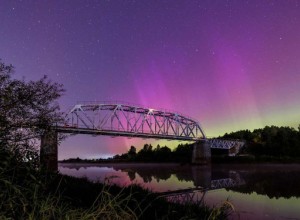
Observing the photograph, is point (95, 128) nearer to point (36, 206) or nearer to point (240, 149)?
point (240, 149)

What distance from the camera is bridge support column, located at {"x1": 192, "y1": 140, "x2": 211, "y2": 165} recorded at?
462 feet

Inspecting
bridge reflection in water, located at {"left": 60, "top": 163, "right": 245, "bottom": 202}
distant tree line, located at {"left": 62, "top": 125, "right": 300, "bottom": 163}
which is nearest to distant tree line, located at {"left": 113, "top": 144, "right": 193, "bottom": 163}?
A: distant tree line, located at {"left": 62, "top": 125, "right": 300, "bottom": 163}

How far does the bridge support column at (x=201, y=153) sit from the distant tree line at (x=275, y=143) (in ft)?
82.8

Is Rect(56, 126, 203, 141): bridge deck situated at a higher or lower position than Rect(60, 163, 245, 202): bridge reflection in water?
higher

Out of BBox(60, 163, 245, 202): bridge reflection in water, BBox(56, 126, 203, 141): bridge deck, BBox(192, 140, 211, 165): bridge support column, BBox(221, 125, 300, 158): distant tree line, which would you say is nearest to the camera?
BBox(60, 163, 245, 202): bridge reflection in water

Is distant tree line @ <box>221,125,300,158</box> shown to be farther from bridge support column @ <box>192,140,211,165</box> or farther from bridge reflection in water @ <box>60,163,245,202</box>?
bridge reflection in water @ <box>60,163,245,202</box>

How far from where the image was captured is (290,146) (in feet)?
477

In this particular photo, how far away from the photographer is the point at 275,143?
147000mm

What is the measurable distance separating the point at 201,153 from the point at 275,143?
30704mm

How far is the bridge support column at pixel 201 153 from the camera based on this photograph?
462 feet

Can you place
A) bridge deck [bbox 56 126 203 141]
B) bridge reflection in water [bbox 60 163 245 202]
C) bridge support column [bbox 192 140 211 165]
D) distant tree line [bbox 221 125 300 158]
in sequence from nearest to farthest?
bridge reflection in water [bbox 60 163 245 202] < bridge deck [bbox 56 126 203 141] < bridge support column [bbox 192 140 211 165] < distant tree line [bbox 221 125 300 158]

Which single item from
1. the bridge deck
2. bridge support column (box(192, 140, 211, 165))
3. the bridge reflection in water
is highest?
the bridge deck

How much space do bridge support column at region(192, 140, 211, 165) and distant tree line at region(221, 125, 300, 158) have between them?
25.2 m

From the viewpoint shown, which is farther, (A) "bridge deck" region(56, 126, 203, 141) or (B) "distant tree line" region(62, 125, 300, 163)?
(B) "distant tree line" region(62, 125, 300, 163)
